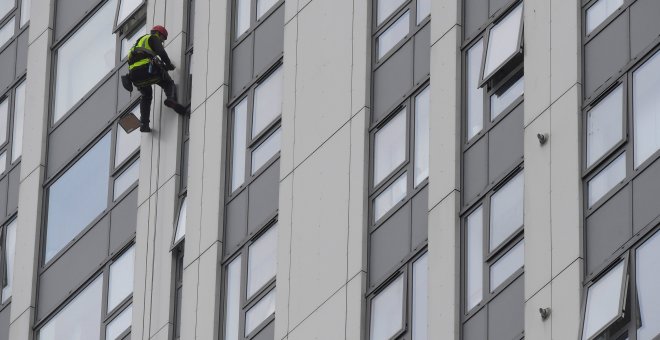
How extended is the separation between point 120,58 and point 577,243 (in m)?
11.6

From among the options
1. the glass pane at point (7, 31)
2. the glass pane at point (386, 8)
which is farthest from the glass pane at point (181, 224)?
the glass pane at point (7, 31)

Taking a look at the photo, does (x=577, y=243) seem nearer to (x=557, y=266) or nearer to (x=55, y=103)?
(x=557, y=266)

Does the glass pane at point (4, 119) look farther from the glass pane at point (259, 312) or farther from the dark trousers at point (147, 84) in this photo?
the glass pane at point (259, 312)

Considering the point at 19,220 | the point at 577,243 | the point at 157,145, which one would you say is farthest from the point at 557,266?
the point at 19,220

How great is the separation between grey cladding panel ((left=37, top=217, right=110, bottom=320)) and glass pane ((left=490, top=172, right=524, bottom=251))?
8.39m

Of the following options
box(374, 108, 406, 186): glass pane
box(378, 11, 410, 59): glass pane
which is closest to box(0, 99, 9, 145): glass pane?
box(378, 11, 410, 59): glass pane

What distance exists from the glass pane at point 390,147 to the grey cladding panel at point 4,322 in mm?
8422

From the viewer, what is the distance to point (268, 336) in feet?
106

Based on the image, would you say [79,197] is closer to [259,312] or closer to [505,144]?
[259,312]

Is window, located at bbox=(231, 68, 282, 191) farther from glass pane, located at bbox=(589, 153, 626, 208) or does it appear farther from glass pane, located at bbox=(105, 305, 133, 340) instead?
glass pane, located at bbox=(589, 153, 626, 208)

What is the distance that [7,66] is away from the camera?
40156 mm

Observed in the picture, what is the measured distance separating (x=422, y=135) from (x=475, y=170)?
1331 mm

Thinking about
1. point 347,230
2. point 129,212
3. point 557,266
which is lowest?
point 557,266

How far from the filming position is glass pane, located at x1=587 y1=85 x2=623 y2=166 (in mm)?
28297
